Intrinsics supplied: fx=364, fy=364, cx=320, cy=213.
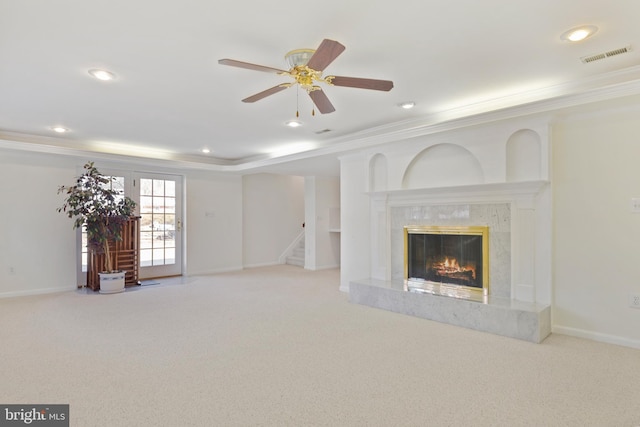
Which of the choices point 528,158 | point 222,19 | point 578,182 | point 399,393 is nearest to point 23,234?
point 222,19

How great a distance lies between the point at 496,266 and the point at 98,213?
581cm

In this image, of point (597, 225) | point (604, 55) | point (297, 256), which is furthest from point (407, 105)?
point (297, 256)

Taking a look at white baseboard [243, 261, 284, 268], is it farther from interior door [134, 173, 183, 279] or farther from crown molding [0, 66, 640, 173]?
crown molding [0, 66, 640, 173]

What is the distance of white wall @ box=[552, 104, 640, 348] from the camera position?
3.44m

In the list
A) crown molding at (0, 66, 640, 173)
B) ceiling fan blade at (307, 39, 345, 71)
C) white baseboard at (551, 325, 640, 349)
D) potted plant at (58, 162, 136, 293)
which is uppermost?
crown molding at (0, 66, 640, 173)

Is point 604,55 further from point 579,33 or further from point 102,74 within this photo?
point 102,74

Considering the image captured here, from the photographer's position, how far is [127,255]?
6586mm

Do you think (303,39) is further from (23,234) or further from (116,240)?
(23,234)

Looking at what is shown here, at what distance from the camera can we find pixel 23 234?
5.69 m

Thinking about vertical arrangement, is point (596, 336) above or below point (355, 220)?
below

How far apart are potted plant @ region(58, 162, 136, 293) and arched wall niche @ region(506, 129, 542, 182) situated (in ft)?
18.9

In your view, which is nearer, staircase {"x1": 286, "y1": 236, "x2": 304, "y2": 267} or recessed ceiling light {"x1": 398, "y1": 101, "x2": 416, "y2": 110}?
recessed ceiling light {"x1": 398, "y1": 101, "x2": 416, "y2": 110}

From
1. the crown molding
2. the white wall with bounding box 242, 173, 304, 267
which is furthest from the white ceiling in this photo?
the white wall with bounding box 242, 173, 304, 267

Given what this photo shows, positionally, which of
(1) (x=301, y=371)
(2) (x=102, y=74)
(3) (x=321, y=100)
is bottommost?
(1) (x=301, y=371)
